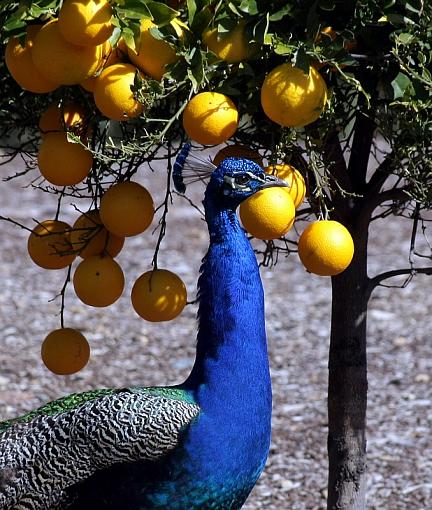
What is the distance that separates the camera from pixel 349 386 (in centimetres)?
273

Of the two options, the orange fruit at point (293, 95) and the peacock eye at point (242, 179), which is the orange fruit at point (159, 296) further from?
the orange fruit at point (293, 95)

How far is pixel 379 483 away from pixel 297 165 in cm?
188

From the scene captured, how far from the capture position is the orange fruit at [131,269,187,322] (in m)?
2.36

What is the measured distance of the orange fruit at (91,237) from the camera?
239cm

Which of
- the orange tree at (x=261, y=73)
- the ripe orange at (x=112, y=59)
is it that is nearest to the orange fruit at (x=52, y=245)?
the orange tree at (x=261, y=73)

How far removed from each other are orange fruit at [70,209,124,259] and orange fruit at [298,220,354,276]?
1.59ft

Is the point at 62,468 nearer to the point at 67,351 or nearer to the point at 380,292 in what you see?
the point at 67,351

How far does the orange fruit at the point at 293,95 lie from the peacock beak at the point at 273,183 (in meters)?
0.14

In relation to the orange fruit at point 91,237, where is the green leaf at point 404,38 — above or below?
above

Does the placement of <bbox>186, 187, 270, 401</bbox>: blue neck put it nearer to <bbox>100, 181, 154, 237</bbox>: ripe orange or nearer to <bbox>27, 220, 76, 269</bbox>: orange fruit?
<bbox>100, 181, 154, 237</bbox>: ripe orange

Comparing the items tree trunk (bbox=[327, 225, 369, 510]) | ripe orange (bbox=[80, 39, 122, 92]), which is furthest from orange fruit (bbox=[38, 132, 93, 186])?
tree trunk (bbox=[327, 225, 369, 510])

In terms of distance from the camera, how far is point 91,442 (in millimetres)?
2381

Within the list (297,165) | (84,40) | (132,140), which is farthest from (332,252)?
(84,40)

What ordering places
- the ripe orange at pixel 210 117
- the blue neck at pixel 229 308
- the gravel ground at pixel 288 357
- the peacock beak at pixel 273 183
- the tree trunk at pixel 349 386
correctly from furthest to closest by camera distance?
1. the gravel ground at pixel 288 357
2. the tree trunk at pixel 349 386
3. the blue neck at pixel 229 308
4. the peacock beak at pixel 273 183
5. the ripe orange at pixel 210 117
